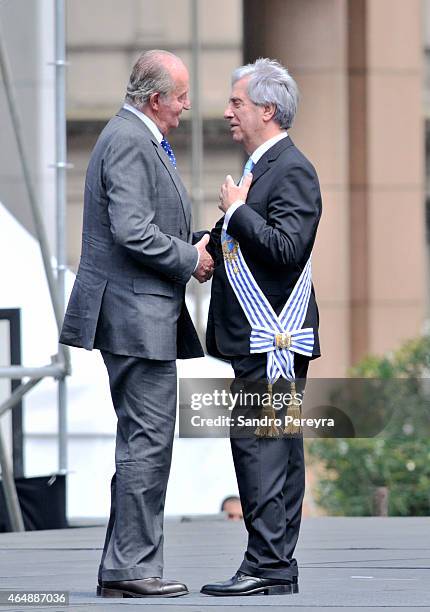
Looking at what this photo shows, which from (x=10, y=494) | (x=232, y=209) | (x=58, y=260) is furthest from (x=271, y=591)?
(x=58, y=260)

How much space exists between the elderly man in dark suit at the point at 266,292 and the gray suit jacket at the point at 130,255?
6.9 inches

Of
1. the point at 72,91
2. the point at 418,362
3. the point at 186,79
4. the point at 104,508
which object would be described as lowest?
the point at 104,508

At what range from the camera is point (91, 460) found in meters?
9.16

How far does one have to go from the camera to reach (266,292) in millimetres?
4887

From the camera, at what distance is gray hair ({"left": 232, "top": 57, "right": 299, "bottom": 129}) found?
4.88 metres

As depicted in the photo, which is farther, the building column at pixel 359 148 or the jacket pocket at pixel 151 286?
the building column at pixel 359 148

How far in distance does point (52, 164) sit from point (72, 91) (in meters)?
5.78

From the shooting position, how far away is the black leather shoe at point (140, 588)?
484 centimetres

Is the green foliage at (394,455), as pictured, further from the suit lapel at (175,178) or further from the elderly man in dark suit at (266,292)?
the suit lapel at (175,178)

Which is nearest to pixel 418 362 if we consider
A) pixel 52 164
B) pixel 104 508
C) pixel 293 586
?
pixel 104 508

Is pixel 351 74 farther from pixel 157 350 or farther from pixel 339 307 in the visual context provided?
pixel 157 350

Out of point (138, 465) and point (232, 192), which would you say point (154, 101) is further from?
point (138, 465)

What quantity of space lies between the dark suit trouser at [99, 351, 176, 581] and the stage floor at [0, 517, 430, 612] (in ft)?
0.43

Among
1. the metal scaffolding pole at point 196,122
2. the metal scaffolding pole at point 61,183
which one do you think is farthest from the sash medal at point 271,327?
the metal scaffolding pole at point 196,122
